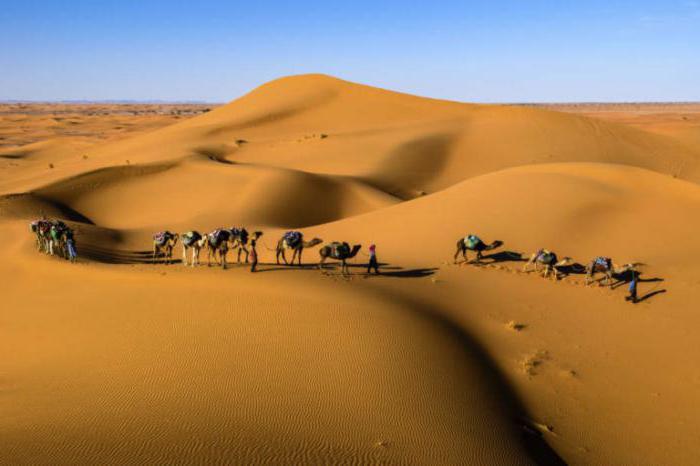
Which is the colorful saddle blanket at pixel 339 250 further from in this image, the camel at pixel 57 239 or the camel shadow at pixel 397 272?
the camel at pixel 57 239

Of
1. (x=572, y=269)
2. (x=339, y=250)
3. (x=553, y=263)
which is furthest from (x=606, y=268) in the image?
(x=339, y=250)

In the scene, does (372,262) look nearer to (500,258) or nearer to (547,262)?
(500,258)

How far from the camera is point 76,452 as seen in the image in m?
5.93

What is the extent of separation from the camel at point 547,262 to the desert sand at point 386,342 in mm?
407

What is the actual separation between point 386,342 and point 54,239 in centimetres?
1054

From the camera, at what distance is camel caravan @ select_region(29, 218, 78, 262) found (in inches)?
587

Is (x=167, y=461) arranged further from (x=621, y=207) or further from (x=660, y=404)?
(x=621, y=207)

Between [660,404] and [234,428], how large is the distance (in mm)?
6931

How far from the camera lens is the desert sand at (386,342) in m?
6.79

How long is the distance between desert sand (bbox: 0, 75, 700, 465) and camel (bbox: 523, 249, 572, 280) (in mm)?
407

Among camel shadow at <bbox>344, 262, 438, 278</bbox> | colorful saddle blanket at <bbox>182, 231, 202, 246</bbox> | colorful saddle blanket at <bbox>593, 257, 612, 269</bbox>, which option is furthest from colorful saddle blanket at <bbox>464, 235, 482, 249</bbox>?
colorful saddle blanket at <bbox>182, 231, 202, 246</bbox>

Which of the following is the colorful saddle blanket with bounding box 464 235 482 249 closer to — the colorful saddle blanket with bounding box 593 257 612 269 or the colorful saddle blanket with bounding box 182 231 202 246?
the colorful saddle blanket with bounding box 593 257 612 269

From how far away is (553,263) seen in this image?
13891 mm

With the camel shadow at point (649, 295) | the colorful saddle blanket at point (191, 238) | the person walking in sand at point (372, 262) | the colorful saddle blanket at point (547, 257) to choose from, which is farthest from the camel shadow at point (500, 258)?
the colorful saddle blanket at point (191, 238)
